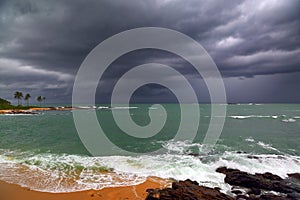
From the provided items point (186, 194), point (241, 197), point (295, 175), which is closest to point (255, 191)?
point (241, 197)

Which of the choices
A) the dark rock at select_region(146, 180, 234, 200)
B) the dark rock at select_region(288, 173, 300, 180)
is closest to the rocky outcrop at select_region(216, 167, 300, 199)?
the dark rock at select_region(288, 173, 300, 180)

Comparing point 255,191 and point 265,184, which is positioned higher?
point 265,184

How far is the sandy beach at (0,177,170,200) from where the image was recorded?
A: 941 centimetres

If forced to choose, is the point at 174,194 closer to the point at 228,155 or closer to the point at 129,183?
the point at 129,183

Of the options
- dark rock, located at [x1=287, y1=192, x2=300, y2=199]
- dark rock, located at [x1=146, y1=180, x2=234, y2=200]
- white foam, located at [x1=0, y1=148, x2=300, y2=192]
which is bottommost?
dark rock, located at [x1=287, y1=192, x2=300, y2=199]

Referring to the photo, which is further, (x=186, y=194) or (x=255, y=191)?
(x=255, y=191)

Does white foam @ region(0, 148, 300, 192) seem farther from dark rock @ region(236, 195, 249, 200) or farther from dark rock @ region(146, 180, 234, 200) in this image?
dark rock @ region(146, 180, 234, 200)

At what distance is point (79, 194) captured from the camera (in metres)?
9.71

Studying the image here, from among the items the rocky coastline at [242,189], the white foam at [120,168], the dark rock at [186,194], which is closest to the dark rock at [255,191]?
the rocky coastline at [242,189]

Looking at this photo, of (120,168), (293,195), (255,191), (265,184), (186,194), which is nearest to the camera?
(186,194)

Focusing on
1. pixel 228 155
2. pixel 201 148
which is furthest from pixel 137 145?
pixel 228 155

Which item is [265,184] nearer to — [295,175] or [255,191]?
[255,191]

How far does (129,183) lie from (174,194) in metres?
3.20

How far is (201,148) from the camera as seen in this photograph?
830 inches
